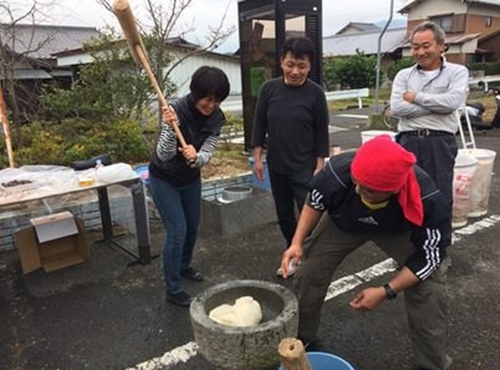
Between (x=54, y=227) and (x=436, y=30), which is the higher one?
(x=436, y=30)

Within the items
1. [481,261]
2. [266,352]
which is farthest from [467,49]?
[266,352]

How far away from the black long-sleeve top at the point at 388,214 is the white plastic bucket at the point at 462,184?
2.36 metres

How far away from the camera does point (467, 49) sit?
100ft

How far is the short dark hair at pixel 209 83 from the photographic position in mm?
2545

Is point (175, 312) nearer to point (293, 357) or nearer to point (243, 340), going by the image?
point (243, 340)

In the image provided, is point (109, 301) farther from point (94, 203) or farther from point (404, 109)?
point (404, 109)

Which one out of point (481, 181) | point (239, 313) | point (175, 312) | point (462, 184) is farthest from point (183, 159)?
point (481, 181)

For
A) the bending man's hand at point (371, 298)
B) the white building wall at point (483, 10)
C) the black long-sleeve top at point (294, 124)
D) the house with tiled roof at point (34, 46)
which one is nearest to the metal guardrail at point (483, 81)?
the white building wall at point (483, 10)

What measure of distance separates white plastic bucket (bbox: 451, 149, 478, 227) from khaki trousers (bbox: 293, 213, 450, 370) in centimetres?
219

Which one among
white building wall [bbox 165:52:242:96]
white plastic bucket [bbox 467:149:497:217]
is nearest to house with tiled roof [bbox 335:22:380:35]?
white building wall [bbox 165:52:242:96]

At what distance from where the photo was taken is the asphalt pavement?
8.02 feet

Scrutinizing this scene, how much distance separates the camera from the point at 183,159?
2771 mm

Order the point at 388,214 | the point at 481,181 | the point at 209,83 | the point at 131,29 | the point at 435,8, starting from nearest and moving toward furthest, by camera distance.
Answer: the point at 388,214 → the point at 209,83 → the point at 131,29 → the point at 481,181 → the point at 435,8

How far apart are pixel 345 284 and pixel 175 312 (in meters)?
1.28
